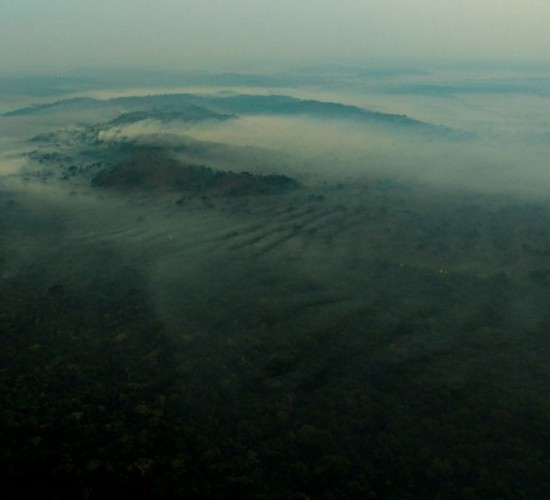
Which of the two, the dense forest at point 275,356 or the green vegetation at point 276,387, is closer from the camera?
→ the green vegetation at point 276,387

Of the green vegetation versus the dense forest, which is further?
the dense forest

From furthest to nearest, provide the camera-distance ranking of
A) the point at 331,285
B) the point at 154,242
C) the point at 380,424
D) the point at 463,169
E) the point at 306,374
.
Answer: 1. the point at 463,169
2. the point at 154,242
3. the point at 331,285
4. the point at 306,374
5. the point at 380,424

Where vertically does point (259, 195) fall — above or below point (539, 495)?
above

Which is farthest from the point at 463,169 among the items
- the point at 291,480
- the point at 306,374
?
the point at 291,480

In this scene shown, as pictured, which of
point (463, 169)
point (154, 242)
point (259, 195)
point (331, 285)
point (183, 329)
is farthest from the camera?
point (463, 169)

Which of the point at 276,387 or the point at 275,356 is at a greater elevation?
the point at 275,356

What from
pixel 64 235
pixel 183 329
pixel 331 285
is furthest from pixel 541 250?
pixel 64 235

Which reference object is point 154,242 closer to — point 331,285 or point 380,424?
point 331,285

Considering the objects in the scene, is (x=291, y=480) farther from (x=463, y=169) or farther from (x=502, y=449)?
(x=463, y=169)

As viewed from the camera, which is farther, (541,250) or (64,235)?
(64,235)

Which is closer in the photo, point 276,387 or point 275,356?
point 276,387
